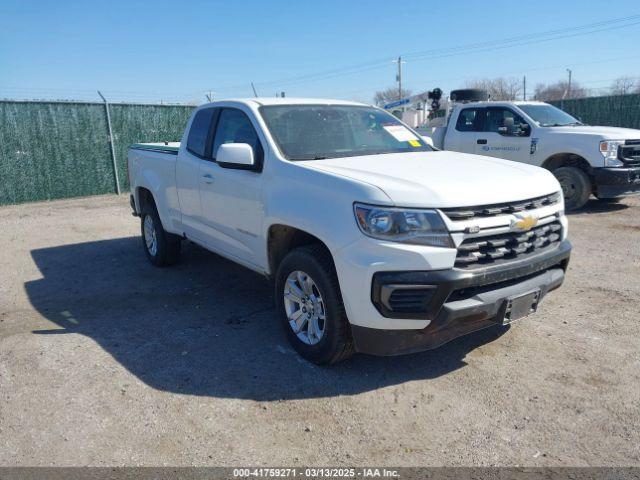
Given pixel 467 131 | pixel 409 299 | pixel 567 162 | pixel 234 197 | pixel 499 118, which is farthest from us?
pixel 467 131

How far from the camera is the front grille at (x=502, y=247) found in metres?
3.18

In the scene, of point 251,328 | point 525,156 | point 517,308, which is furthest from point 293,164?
point 525,156

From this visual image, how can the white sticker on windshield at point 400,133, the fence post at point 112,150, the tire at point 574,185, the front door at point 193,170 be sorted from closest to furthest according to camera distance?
the white sticker on windshield at point 400,133
the front door at point 193,170
the tire at point 574,185
the fence post at point 112,150

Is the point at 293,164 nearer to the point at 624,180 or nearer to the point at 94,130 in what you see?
the point at 624,180

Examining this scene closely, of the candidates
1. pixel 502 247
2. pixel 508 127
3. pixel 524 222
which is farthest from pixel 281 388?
pixel 508 127

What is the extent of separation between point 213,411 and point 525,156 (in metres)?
8.14

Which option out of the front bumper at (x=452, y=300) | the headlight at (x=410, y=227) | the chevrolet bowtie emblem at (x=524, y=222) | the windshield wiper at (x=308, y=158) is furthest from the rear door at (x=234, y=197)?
the chevrolet bowtie emblem at (x=524, y=222)

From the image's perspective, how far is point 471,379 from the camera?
357cm

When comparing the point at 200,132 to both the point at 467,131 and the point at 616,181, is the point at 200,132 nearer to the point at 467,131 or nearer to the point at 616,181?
the point at 467,131

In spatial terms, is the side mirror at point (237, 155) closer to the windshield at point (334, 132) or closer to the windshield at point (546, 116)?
the windshield at point (334, 132)

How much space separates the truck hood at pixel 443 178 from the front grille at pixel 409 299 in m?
0.50

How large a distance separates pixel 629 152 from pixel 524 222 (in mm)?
6841

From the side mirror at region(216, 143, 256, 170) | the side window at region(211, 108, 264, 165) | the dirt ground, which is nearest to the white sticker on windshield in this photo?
the side window at region(211, 108, 264, 165)

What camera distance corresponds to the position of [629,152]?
887cm
